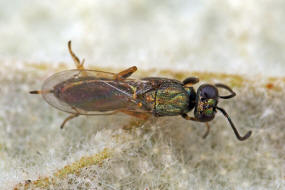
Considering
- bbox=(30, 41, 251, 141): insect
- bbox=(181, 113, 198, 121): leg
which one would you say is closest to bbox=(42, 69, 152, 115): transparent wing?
bbox=(30, 41, 251, 141): insect

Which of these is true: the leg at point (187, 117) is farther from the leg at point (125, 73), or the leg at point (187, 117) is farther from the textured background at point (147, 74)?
the leg at point (125, 73)

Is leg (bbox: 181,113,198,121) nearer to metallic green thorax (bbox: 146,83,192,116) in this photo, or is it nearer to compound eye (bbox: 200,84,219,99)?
metallic green thorax (bbox: 146,83,192,116)

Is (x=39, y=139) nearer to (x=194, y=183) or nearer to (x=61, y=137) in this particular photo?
(x=61, y=137)

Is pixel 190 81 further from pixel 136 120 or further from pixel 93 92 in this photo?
pixel 93 92

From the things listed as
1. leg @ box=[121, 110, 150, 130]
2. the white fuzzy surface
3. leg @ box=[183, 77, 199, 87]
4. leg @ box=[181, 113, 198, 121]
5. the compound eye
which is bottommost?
the white fuzzy surface

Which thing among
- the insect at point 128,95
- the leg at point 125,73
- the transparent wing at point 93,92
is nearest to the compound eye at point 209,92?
the insect at point 128,95

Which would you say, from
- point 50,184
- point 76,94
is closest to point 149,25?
point 76,94

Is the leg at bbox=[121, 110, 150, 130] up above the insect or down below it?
below
